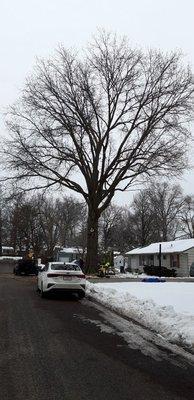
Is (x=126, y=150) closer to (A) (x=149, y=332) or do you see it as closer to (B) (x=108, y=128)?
(B) (x=108, y=128)

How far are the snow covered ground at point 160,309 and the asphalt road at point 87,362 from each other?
405mm

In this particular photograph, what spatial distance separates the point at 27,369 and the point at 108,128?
36507mm

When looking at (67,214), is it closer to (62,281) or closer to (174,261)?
(174,261)

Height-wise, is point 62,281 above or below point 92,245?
below

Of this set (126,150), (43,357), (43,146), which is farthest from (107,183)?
(43,357)

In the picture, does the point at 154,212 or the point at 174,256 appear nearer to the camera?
the point at 174,256

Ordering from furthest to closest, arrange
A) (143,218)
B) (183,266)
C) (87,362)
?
(143,218) < (183,266) < (87,362)

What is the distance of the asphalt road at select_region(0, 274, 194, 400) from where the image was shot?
6.59 metres

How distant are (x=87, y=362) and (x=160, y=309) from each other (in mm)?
5599

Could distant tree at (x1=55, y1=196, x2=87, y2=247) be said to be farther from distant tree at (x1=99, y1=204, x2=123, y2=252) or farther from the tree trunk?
the tree trunk

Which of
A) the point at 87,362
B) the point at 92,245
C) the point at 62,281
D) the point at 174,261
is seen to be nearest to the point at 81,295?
the point at 62,281

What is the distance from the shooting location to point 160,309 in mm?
13648

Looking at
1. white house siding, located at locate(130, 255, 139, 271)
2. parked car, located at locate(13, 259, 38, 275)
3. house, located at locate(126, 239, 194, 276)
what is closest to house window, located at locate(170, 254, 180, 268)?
house, located at locate(126, 239, 194, 276)

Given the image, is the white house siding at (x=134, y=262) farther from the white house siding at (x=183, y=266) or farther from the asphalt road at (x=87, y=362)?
the asphalt road at (x=87, y=362)
